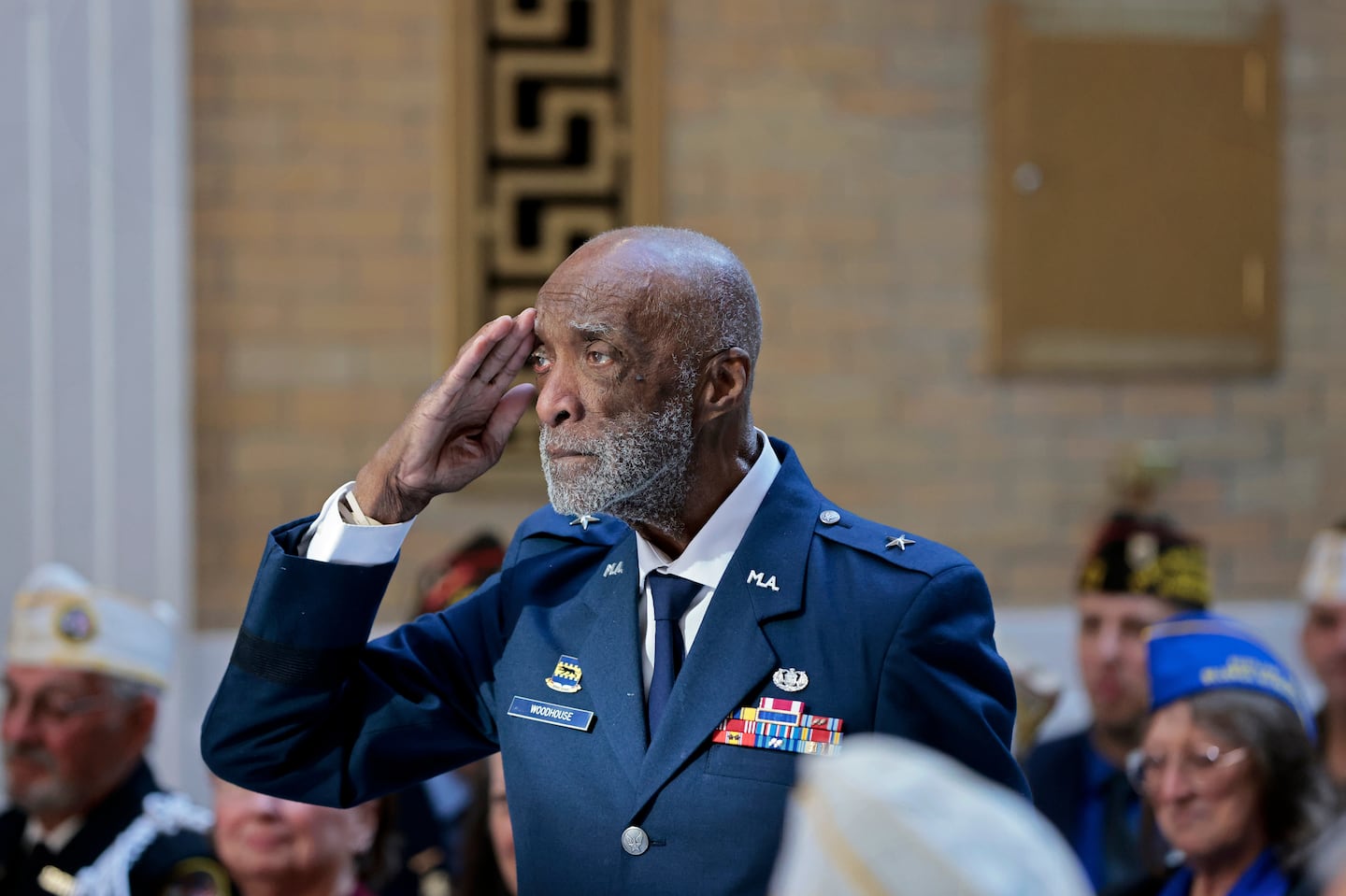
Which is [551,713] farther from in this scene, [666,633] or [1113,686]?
[1113,686]

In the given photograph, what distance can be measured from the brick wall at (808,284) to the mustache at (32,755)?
Answer: 5.97 feet

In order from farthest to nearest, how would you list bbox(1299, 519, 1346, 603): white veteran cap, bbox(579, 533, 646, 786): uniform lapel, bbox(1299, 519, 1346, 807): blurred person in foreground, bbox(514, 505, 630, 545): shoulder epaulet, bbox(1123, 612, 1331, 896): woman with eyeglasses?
1. bbox(1299, 519, 1346, 603): white veteran cap
2. bbox(1299, 519, 1346, 807): blurred person in foreground
3. bbox(1123, 612, 1331, 896): woman with eyeglasses
4. bbox(514, 505, 630, 545): shoulder epaulet
5. bbox(579, 533, 646, 786): uniform lapel

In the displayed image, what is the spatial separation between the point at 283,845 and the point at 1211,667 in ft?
5.41

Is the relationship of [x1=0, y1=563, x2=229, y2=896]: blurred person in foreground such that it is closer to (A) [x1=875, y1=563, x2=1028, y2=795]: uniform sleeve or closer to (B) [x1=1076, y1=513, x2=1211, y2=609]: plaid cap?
(A) [x1=875, y1=563, x2=1028, y2=795]: uniform sleeve

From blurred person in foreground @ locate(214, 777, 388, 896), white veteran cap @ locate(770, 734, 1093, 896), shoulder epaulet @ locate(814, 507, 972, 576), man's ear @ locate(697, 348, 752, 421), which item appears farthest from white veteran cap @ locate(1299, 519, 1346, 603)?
white veteran cap @ locate(770, 734, 1093, 896)

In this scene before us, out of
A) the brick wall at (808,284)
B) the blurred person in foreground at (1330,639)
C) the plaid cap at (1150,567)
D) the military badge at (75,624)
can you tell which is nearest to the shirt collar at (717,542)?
the military badge at (75,624)

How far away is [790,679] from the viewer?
168 cm

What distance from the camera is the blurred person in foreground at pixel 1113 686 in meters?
3.58

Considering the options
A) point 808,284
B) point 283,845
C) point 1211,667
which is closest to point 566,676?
point 283,845

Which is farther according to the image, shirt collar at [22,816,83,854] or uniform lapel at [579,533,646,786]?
shirt collar at [22,816,83,854]

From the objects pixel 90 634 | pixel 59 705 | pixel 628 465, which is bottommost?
pixel 59 705

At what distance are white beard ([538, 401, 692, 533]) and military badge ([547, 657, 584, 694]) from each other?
175 mm

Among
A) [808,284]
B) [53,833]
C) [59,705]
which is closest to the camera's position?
[53,833]

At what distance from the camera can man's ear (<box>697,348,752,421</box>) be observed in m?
1.78
